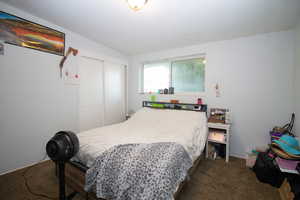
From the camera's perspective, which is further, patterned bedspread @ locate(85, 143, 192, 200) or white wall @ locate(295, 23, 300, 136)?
white wall @ locate(295, 23, 300, 136)

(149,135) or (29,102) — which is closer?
(149,135)

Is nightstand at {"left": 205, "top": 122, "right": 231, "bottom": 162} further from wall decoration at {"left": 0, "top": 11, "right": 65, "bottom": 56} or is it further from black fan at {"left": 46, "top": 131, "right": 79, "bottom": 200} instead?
wall decoration at {"left": 0, "top": 11, "right": 65, "bottom": 56}

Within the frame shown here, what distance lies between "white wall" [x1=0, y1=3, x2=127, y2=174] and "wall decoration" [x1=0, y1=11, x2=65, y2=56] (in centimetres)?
8

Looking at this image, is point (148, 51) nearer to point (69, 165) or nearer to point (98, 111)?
point (98, 111)

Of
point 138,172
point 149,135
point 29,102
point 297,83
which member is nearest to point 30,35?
point 29,102

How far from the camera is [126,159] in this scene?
117 centimetres

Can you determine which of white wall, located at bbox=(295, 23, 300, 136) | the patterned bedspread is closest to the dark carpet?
the patterned bedspread

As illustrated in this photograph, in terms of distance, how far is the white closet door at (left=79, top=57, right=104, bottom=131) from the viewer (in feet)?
9.14

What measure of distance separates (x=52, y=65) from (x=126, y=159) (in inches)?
92.1

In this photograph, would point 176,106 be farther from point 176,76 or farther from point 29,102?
point 29,102

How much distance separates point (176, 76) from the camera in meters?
3.25

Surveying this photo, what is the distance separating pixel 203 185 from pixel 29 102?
3069mm

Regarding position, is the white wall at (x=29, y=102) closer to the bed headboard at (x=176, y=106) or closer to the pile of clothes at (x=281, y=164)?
the bed headboard at (x=176, y=106)

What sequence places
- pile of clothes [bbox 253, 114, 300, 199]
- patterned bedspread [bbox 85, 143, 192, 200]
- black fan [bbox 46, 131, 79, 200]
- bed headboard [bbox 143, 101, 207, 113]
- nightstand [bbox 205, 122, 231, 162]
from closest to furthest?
patterned bedspread [bbox 85, 143, 192, 200], black fan [bbox 46, 131, 79, 200], pile of clothes [bbox 253, 114, 300, 199], nightstand [bbox 205, 122, 231, 162], bed headboard [bbox 143, 101, 207, 113]
